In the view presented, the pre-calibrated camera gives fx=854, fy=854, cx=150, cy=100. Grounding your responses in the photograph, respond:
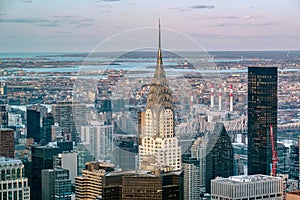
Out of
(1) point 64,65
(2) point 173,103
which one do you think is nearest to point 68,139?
(1) point 64,65

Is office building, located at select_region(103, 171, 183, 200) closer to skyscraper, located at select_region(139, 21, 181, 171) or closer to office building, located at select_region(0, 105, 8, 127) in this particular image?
skyscraper, located at select_region(139, 21, 181, 171)

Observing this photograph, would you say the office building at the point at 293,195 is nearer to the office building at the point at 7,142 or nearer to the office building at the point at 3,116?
the office building at the point at 7,142

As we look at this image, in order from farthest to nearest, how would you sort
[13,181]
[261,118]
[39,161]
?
[261,118] → [39,161] → [13,181]

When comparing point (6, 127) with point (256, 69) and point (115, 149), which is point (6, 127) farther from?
point (256, 69)

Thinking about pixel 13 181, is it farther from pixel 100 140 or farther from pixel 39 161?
pixel 39 161

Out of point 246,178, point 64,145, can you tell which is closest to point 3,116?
point 64,145

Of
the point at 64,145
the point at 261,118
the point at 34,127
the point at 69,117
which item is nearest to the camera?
the point at 69,117

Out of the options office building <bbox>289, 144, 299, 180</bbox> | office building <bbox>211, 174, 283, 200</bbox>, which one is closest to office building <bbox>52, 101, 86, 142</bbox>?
office building <bbox>211, 174, 283, 200</bbox>

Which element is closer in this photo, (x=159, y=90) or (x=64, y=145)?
(x=159, y=90)
